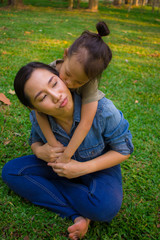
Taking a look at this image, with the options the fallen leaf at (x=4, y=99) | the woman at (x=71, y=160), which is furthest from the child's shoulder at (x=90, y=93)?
the fallen leaf at (x=4, y=99)

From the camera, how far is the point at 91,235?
1.68 meters

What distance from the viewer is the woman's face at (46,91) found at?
1452 mm

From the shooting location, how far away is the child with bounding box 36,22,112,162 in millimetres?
1431

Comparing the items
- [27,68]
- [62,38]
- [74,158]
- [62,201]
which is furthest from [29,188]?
[62,38]

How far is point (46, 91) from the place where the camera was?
1.46 m

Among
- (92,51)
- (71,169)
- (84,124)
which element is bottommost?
(71,169)

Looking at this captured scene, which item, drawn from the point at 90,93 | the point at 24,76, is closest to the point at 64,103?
the point at 90,93

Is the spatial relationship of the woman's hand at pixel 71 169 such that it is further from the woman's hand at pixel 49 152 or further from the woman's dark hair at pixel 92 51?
the woman's dark hair at pixel 92 51

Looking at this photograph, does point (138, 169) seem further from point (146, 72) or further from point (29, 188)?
point (146, 72)

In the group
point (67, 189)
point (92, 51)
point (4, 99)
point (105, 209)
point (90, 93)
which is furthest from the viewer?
point (4, 99)

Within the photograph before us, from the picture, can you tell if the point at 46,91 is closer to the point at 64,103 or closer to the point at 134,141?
the point at 64,103

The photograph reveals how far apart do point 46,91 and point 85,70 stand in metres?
0.29

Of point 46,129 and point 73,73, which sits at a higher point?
point 73,73

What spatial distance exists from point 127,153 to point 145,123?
145cm
